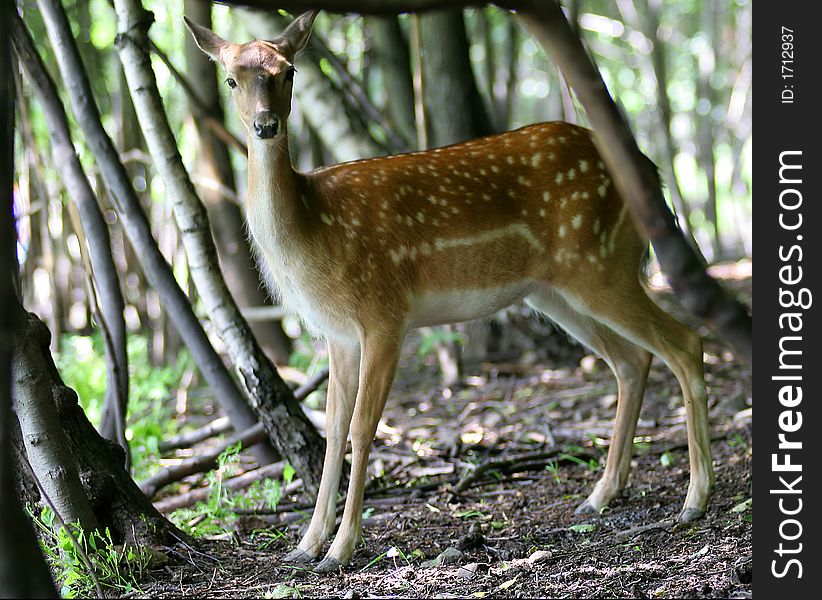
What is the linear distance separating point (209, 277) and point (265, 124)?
1.34 meters

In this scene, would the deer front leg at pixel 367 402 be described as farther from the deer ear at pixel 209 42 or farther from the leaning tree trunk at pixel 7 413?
the leaning tree trunk at pixel 7 413

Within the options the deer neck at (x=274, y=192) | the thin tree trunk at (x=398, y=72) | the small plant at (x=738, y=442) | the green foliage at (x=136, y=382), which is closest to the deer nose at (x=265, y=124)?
the deer neck at (x=274, y=192)

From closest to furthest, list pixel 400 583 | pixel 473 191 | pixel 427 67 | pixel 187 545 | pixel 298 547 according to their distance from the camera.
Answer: pixel 400 583
pixel 187 545
pixel 298 547
pixel 473 191
pixel 427 67

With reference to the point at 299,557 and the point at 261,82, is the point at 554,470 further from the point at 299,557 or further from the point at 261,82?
the point at 261,82

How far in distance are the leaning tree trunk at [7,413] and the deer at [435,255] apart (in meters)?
2.09

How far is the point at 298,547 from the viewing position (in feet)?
14.7

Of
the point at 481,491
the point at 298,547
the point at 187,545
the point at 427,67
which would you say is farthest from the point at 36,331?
the point at 427,67

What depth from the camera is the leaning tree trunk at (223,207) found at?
8383 mm

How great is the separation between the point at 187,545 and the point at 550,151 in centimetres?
275

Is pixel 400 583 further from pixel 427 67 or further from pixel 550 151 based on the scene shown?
pixel 427 67

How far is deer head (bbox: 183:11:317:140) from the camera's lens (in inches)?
169

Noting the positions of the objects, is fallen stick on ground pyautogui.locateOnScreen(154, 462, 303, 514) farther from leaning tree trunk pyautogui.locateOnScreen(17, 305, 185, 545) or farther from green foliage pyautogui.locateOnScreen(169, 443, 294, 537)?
leaning tree trunk pyautogui.locateOnScreen(17, 305, 185, 545)

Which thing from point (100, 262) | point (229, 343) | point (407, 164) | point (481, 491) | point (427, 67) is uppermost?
point (427, 67)
